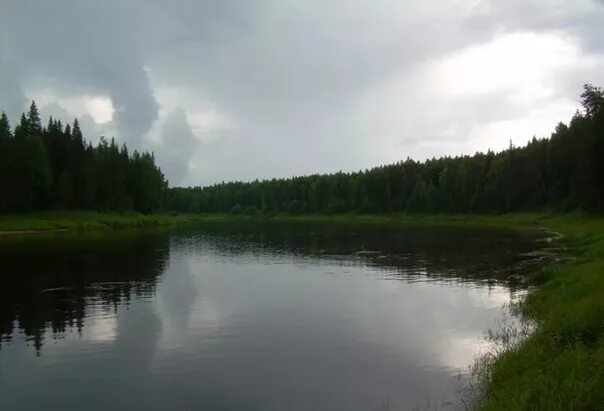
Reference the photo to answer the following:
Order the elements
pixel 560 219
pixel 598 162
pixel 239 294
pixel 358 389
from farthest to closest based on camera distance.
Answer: pixel 560 219
pixel 598 162
pixel 239 294
pixel 358 389

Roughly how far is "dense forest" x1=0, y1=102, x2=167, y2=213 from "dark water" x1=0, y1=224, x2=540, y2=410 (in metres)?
62.7

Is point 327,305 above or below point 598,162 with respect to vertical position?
below

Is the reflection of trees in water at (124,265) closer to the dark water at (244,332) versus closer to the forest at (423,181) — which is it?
the dark water at (244,332)

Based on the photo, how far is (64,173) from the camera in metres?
128

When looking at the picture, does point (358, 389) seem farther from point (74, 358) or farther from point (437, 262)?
point (437, 262)

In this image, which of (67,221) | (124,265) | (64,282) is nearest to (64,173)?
(67,221)

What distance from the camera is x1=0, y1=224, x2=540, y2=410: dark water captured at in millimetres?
19812

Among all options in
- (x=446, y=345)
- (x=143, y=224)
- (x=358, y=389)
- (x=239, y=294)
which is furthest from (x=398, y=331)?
(x=143, y=224)

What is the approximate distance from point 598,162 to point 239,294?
73513 millimetres

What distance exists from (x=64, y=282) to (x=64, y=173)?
298ft

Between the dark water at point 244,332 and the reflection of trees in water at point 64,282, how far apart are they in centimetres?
20

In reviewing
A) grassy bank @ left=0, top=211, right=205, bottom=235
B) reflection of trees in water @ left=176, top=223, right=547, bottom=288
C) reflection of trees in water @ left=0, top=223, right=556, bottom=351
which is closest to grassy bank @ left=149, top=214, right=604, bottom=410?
reflection of trees in water @ left=0, top=223, right=556, bottom=351

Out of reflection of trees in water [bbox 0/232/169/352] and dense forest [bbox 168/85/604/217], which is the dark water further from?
dense forest [bbox 168/85/604/217]

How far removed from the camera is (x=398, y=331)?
94.6ft
